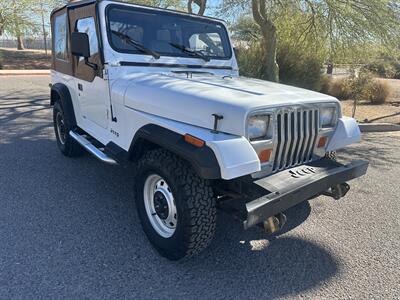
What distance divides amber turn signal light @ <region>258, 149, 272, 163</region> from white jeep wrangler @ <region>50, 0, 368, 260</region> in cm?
1

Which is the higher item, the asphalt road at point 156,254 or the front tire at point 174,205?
the front tire at point 174,205

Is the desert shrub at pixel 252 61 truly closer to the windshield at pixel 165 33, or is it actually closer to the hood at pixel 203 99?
the windshield at pixel 165 33

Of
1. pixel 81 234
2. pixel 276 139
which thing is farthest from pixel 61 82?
pixel 276 139

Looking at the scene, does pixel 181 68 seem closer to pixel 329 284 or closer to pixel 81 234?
pixel 81 234

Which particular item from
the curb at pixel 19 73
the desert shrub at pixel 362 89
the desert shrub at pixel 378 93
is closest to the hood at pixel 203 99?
the desert shrub at pixel 362 89

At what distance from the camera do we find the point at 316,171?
111 inches

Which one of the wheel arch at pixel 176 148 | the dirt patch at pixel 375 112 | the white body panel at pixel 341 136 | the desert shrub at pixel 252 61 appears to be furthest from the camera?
the desert shrub at pixel 252 61

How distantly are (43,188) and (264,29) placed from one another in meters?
7.43

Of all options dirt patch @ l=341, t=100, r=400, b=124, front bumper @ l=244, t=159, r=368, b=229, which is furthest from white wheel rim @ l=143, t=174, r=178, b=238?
dirt patch @ l=341, t=100, r=400, b=124

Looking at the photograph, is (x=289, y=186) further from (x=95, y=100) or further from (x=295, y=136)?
(x=95, y=100)

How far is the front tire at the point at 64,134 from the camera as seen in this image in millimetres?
4762

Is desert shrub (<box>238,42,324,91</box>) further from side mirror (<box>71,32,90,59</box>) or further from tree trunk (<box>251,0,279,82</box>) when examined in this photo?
side mirror (<box>71,32,90,59</box>)

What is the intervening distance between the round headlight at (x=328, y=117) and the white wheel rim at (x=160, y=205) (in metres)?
1.48

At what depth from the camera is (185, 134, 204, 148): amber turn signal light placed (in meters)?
2.39
